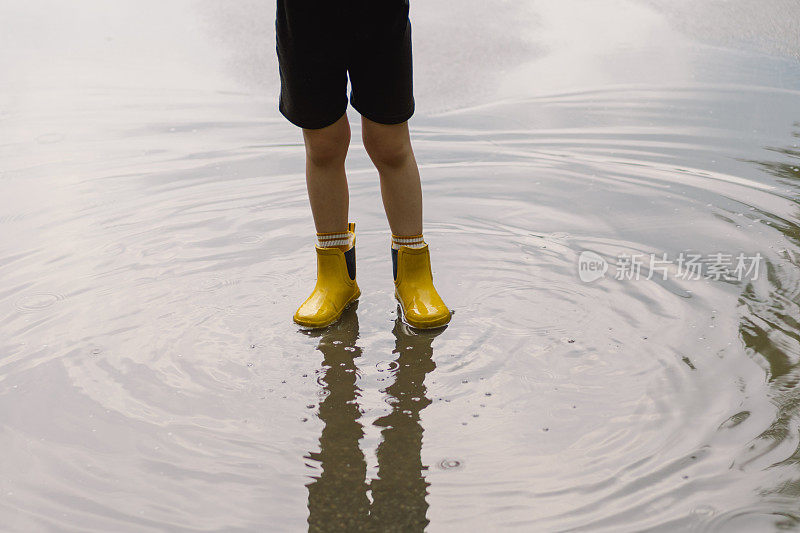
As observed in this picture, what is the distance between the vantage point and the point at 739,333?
179 centimetres

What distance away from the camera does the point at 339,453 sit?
4.90 ft

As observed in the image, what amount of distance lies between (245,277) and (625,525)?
1225 millimetres

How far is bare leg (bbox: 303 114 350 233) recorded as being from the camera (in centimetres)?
190

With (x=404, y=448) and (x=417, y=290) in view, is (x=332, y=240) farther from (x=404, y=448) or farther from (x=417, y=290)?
(x=404, y=448)

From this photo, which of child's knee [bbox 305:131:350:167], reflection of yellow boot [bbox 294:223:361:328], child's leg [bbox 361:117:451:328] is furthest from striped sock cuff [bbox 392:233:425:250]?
child's knee [bbox 305:131:350:167]

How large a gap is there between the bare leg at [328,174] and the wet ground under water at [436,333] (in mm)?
212

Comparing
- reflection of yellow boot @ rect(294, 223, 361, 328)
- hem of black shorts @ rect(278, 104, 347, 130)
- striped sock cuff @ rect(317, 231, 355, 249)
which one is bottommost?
reflection of yellow boot @ rect(294, 223, 361, 328)

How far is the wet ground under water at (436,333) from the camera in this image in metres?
1.39

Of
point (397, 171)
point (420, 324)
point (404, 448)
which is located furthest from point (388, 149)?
point (404, 448)

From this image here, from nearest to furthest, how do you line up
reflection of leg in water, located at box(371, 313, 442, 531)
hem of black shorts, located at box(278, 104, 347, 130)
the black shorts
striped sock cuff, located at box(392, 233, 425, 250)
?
reflection of leg in water, located at box(371, 313, 442, 531) < the black shorts < hem of black shorts, located at box(278, 104, 347, 130) < striped sock cuff, located at box(392, 233, 425, 250)

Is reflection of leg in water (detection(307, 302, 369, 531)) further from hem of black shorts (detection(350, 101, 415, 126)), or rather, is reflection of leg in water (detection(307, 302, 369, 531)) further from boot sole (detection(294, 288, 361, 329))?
hem of black shorts (detection(350, 101, 415, 126))

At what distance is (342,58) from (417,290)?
0.57m

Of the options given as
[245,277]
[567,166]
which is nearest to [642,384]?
[245,277]

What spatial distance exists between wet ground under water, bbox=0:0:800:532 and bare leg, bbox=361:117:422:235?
8.4 inches
